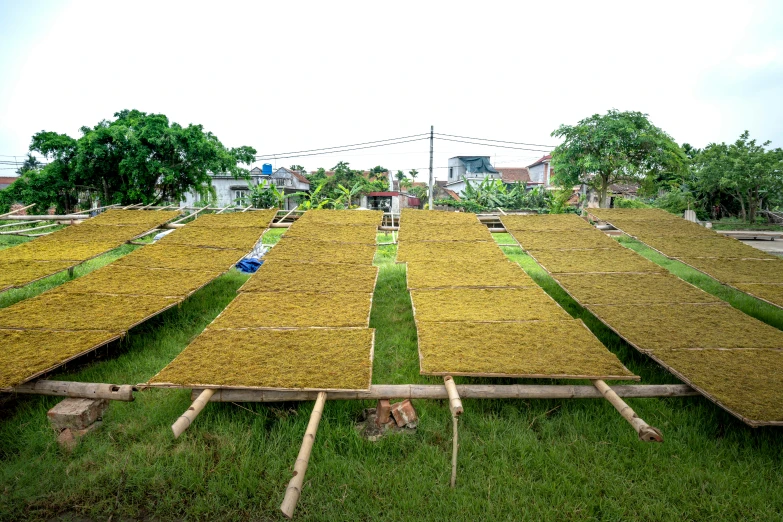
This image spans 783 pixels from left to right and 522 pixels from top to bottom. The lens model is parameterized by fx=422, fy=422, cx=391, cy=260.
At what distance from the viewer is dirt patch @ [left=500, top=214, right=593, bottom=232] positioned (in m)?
7.12

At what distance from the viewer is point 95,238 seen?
6.40 meters

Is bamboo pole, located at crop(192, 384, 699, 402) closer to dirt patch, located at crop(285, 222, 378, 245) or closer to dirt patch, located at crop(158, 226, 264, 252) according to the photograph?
dirt patch, located at crop(158, 226, 264, 252)

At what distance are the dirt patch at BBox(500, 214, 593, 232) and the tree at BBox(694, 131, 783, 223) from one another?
495 inches

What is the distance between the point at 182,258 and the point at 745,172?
19.2 metres

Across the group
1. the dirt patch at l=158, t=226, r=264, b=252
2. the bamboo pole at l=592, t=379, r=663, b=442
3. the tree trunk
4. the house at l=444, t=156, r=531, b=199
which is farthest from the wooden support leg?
the house at l=444, t=156, r=531, b=199

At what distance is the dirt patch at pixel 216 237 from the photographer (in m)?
6.21

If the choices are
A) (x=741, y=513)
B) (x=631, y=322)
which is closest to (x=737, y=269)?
(x=631, y=322)

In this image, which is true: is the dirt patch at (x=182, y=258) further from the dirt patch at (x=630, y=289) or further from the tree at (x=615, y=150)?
the tree at (x=615, y=150)

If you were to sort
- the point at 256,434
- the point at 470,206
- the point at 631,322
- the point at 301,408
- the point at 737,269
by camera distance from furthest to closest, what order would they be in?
the point at 470,206 → the point at 737,269 → the point at 631,322 → the point at 301,408 → the point at 256,434

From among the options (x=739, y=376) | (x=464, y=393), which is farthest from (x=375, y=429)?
(x=739, y=376)

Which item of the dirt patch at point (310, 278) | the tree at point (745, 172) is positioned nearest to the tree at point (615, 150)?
the tree at point (745, 172)

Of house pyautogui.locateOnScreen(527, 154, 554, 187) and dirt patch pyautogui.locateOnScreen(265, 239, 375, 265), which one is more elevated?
house pyautogui.locateOnScreen(527, 154, 554, 187)

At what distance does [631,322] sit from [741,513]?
185cm

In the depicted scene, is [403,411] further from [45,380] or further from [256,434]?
[45,380]
